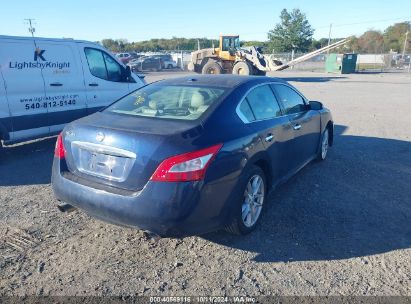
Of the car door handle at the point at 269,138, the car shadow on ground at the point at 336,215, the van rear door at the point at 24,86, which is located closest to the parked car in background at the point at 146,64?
the van rear door at the point at 24,86

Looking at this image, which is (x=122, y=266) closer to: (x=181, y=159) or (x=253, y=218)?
(x=181, y=159)

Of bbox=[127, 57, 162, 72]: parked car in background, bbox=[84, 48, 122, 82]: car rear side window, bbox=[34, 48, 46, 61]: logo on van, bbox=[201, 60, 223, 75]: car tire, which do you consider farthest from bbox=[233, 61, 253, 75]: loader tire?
bbox=[127, 57, 162, 72]: parked car in background

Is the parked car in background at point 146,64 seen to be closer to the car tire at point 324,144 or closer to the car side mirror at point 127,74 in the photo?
the car side mirror at point 127,74

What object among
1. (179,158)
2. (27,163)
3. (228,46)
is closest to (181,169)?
(179,158)

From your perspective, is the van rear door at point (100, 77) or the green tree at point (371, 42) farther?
the green tree at point (371, 42)

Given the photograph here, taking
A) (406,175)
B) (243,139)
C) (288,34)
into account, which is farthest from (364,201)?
(288,34)

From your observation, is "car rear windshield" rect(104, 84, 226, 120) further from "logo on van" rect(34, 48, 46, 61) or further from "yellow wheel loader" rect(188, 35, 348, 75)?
"yellow wheel loader" rect(188, 35, 348, 75)

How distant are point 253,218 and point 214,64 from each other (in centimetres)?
2040

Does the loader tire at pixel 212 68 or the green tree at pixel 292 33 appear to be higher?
the green tree at pixel 292 33

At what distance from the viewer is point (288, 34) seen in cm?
7006

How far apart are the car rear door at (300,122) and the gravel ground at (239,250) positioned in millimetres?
439

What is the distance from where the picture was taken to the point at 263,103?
4.07 metres

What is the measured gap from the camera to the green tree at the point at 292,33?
69.0m

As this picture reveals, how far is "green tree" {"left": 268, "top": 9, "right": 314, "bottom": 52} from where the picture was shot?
69.0 metres
